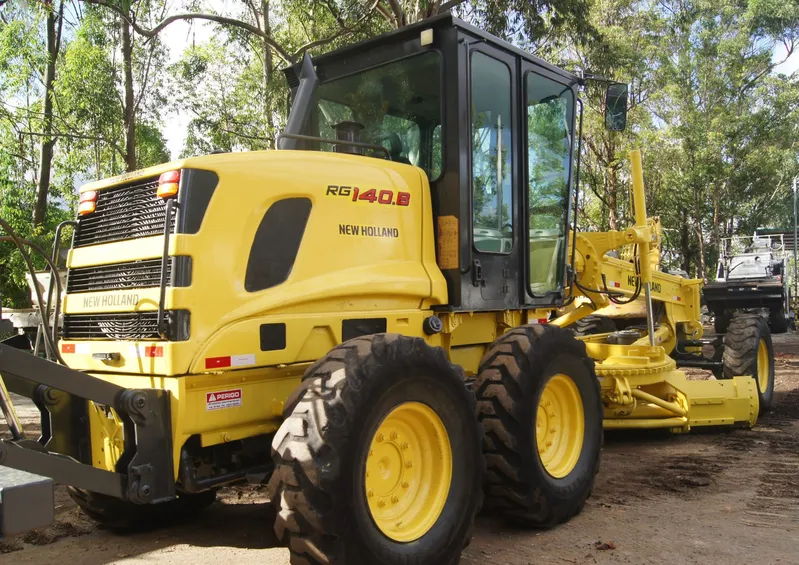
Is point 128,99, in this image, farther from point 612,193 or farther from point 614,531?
point 612,193

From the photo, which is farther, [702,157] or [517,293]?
[702,157]

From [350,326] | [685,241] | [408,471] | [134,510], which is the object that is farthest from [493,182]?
[685,241]

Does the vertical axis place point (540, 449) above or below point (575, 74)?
below

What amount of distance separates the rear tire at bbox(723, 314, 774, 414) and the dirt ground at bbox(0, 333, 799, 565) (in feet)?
6.73

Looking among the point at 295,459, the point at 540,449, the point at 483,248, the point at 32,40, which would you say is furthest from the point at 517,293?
the point at 32,40

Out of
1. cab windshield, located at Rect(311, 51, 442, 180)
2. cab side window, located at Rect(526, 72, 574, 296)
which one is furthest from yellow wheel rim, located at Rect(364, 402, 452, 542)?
cab side window, located at Rect(526, 72, 574, 296)

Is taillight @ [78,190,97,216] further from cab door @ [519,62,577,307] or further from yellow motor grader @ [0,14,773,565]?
cab door @ [519,62,577,307]

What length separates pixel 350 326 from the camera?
12.7ft

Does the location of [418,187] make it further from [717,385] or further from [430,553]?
[717,385]

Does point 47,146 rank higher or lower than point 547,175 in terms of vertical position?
higher

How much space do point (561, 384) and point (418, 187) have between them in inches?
65.3

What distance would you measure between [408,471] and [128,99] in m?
13.7

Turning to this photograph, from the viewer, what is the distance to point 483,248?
4625 millimetres

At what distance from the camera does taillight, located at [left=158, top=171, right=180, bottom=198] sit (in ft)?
10.8
